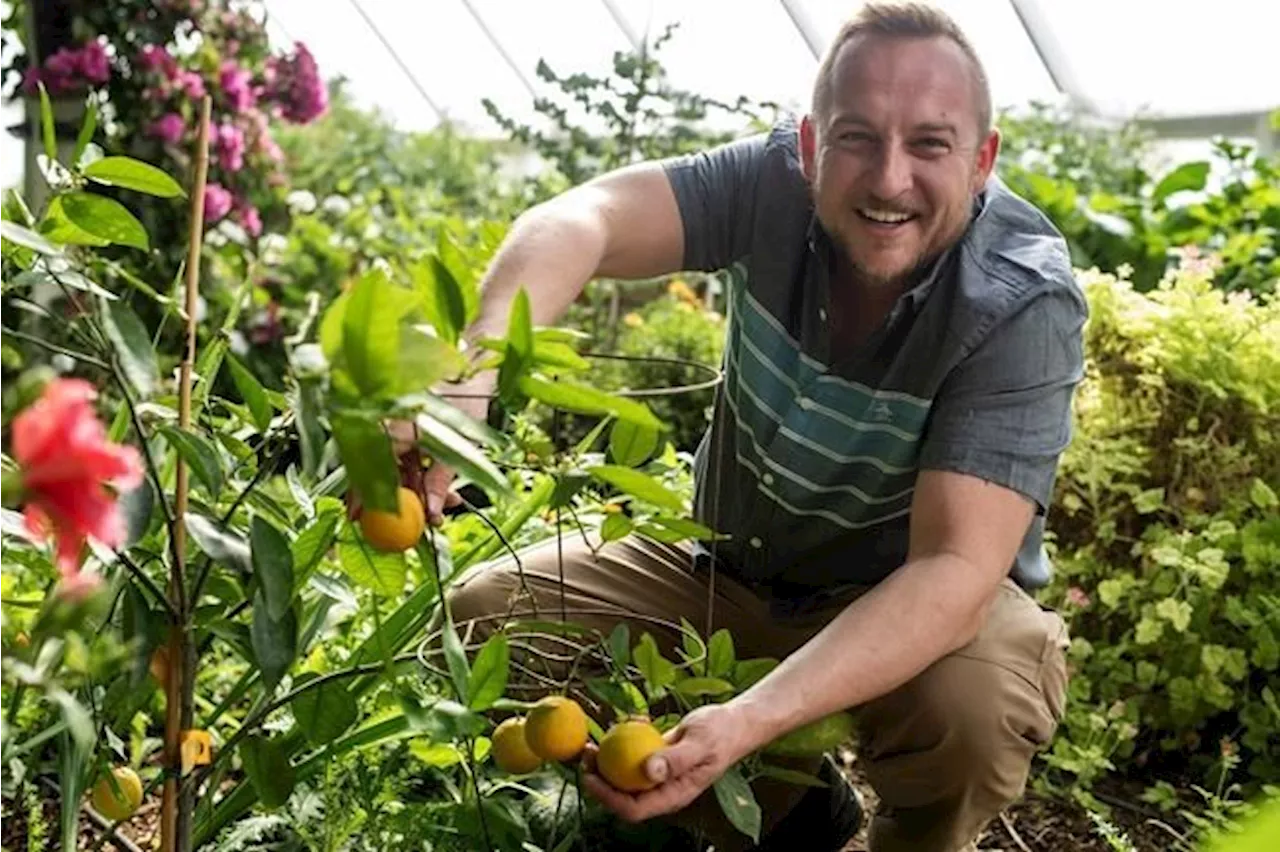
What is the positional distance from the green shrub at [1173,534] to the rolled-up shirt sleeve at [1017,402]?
0.82m

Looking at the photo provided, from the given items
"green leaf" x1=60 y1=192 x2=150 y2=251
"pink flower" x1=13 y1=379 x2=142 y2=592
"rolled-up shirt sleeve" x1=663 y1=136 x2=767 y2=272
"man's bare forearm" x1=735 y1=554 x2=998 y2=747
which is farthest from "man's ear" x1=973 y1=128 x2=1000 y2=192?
"pink flower" x1=13 y1=379 x2=142 y2=592

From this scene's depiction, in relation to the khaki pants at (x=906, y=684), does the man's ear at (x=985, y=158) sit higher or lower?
higher

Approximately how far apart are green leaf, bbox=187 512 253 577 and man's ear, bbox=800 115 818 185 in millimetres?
903

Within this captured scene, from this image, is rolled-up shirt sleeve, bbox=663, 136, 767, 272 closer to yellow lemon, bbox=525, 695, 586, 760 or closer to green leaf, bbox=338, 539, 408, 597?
green leaf, bbox=338, 539, 408, 597

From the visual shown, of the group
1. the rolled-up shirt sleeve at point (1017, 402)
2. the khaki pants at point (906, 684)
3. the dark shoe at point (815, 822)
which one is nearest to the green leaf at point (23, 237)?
the khaki pants at point (906, 684)

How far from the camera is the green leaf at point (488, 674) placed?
1.25 metres

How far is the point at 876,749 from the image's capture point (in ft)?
6.37

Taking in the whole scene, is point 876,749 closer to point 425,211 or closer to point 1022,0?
point 1022,0

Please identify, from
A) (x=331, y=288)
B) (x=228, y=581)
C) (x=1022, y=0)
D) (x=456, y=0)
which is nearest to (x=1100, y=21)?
(x=1022, y=0)

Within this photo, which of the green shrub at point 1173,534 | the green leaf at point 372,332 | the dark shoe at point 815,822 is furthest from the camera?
the green shrub at point 1173,534

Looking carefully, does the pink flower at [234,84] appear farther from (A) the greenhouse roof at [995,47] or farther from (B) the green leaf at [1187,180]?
(B) the green leaf at [1187,180]

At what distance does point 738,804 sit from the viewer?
1.37m

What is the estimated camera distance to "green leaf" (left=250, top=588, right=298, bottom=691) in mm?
1236

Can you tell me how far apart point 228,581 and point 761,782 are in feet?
2.78
